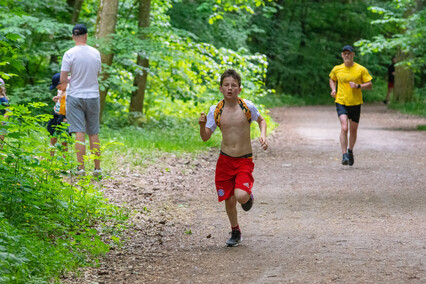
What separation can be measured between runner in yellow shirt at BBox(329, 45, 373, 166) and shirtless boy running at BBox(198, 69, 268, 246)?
5.78 meters

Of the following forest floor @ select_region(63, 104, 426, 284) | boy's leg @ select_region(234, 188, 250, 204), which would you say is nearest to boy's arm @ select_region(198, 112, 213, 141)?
boy's leg @ select_region(234, 188, 250, 204)

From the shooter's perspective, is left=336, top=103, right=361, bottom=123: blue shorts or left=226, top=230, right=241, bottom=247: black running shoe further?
left=336, top=103, right=361, bottom=123: blue shorts

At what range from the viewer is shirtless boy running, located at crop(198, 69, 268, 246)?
6613 mm

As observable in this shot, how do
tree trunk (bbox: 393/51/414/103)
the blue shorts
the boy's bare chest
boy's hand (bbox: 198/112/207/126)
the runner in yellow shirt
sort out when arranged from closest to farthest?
boy's hand (bbox: 198/112/207/126), the boy's bare chest, the runner in yellow shirt, the blue shorts, tree trunk (bbox: 393/51/414/103)

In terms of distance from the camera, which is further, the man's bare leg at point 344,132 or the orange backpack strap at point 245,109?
the man's bare leg at point 344,132

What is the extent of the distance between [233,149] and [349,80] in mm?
6256

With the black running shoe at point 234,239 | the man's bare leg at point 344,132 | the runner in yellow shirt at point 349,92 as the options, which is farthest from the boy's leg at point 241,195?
the man's bare leg at point 344,132

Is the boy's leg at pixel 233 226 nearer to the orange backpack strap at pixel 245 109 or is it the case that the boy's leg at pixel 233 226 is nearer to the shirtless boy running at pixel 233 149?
the shirtless boy running at pixel 233 149

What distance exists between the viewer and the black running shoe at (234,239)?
659cm

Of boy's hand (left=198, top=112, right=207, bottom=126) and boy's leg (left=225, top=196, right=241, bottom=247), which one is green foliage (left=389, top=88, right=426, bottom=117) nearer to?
boy's leg (left=225, top=196, right=241, bottom=247)

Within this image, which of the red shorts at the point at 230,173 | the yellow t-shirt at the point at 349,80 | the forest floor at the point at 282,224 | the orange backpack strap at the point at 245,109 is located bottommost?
the forest floor at the point at 282,224

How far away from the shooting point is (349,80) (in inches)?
486

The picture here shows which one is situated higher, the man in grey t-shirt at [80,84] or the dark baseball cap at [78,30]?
the dark baseball cap at [78,30]

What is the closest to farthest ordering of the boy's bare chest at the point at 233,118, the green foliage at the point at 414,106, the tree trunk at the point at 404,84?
the boy's bare chest at the point at 233,118
the green foliage at the point at 414,106
the tree trunk at the point at 404,84
